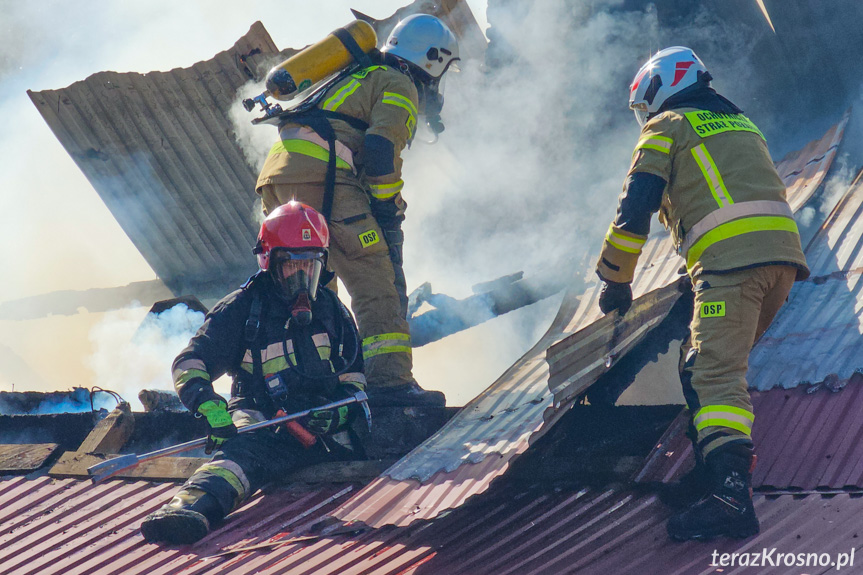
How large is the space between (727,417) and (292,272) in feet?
6.63

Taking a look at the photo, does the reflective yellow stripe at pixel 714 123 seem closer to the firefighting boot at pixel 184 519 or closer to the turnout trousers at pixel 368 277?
the turnout trousers at pixel 368 277

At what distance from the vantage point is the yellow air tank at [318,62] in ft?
16.3

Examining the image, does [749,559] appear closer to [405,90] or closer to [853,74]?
[405,90]

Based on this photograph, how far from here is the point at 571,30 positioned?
7.57 metres

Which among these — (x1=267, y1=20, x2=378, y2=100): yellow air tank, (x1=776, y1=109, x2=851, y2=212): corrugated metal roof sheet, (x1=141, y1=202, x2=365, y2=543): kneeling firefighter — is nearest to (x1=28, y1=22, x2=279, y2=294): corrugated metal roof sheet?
(x1=267, y1=20, x2=378, y2=100): yellow air tank

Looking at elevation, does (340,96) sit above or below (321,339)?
above

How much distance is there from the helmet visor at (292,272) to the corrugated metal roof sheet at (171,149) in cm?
339

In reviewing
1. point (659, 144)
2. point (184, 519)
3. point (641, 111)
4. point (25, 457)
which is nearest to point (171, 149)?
point (25, 457)

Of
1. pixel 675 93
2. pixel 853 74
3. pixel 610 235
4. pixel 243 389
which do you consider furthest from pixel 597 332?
pixel 853 74

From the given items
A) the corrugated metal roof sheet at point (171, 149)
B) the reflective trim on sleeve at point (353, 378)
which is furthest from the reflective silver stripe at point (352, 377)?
the corrugated metal roof sheet at point (171, 149)

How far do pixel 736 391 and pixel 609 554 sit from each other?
2.28 ft

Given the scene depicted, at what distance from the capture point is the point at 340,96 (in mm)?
4840

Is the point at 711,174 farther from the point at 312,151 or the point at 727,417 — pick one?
the point at 312,151

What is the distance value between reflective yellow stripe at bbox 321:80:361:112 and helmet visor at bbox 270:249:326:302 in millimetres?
977
